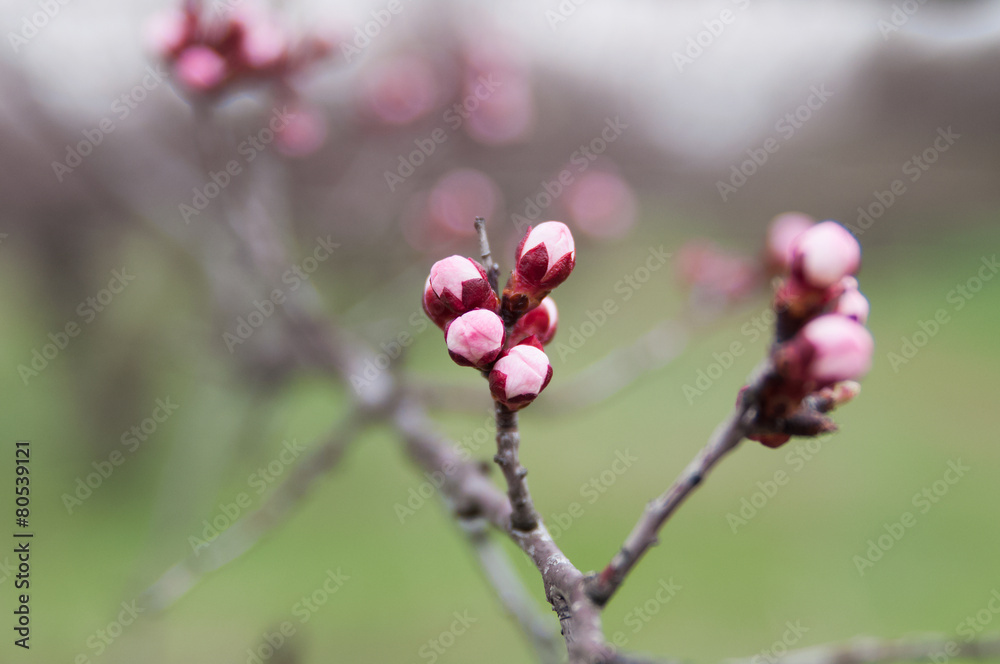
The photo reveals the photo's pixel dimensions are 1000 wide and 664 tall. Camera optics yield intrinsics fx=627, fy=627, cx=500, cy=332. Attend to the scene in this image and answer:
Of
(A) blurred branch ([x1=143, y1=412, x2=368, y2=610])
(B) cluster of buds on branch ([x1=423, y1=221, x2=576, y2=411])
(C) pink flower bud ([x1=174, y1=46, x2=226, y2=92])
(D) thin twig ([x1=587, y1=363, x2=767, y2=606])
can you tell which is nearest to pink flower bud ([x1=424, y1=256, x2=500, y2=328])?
(B) cluster of buds on branch ([x1=423, y1=221, x2=576, y2=411])

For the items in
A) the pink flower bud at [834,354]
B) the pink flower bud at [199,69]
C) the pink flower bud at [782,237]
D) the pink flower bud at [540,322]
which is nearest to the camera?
the pink flower bud at [834,354]

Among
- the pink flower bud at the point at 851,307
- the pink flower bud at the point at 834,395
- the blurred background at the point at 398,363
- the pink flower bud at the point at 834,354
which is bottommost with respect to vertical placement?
the blurred background at the point at 398,363

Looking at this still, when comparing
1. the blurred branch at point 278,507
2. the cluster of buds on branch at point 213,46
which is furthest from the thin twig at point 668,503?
the cluster of buds on branch at point 213,46

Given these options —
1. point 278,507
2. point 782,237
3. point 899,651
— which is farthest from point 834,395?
point 278,507

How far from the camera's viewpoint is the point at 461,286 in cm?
51

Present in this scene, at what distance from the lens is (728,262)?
189 centimetres

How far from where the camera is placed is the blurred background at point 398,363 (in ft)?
5.50

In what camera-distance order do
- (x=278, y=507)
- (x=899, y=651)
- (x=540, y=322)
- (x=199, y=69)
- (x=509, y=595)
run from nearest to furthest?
(x=899, y=651) → (x=540, y=322) → (x=509, y=595) → (x=199, y=69) → (x=278, y=507)

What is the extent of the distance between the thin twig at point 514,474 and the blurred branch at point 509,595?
1.00ft

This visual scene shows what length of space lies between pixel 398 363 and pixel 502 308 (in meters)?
0.69

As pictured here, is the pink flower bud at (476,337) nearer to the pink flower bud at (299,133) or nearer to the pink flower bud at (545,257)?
the pink flower bud at (545,257)

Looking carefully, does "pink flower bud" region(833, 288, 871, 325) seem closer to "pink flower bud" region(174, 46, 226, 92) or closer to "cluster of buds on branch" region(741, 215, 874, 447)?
"cluster of buds on branch" region(741, 215, 874, 447)

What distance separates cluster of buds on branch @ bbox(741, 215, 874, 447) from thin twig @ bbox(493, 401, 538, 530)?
18 centimetres

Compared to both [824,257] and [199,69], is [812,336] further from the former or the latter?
[199,69]
